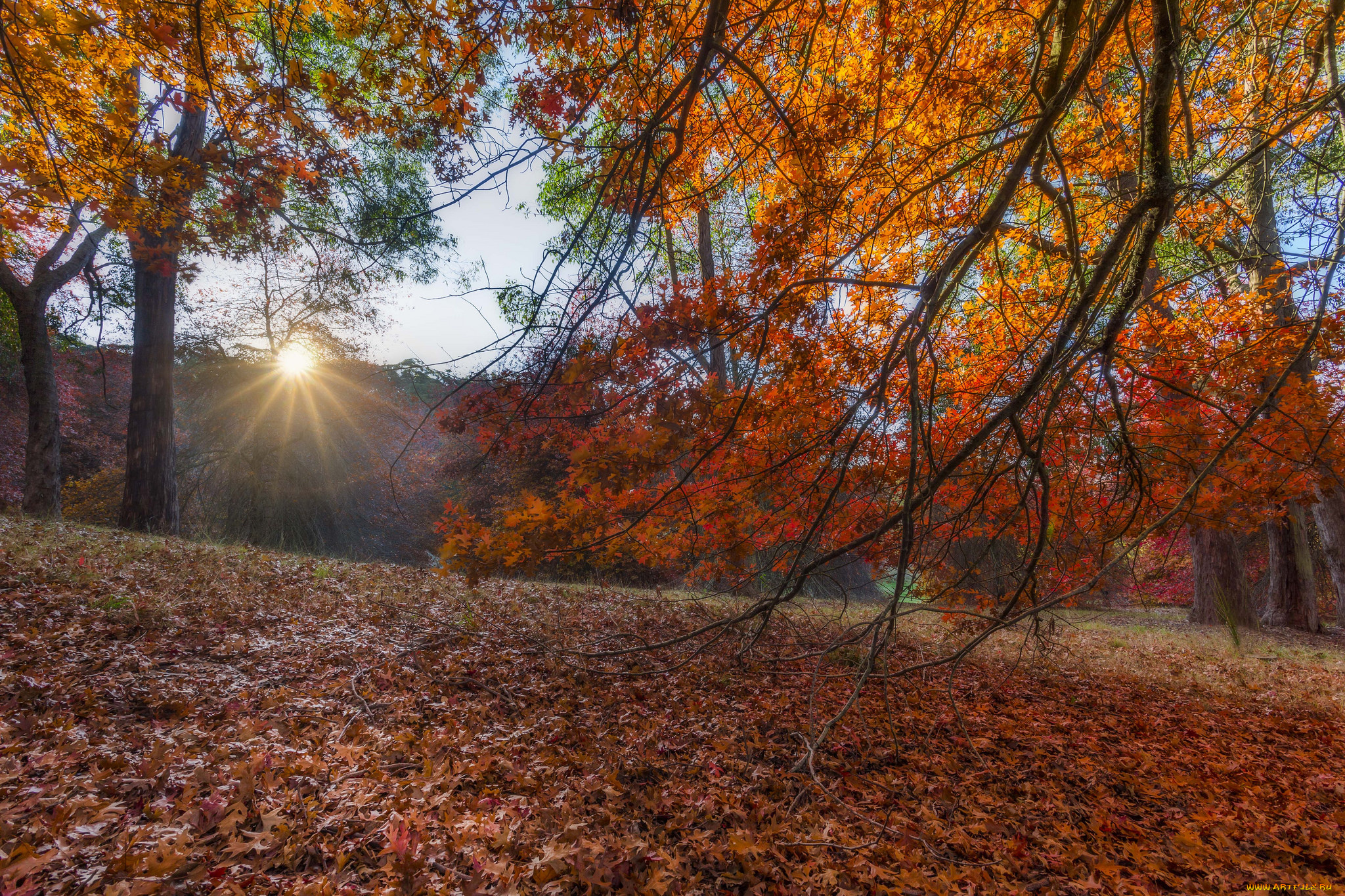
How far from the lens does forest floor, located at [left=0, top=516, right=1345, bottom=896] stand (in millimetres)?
1848

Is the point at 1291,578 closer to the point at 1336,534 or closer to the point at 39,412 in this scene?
Result: the point at 1336,534

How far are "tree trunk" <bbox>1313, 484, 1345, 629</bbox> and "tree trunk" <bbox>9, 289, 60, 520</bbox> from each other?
18.3 metres

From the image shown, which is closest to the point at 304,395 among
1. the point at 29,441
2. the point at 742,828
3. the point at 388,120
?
the point at 29,441

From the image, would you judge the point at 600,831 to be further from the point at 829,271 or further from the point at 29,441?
the point at 29,441

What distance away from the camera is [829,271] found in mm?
3271

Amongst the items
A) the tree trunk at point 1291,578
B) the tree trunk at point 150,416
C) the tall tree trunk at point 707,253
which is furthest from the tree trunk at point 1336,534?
the tree trunk at point 150,416

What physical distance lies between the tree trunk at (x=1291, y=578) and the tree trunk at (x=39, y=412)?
18.4m

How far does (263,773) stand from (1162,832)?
12.6ft

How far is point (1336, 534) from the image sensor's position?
851 centimetres

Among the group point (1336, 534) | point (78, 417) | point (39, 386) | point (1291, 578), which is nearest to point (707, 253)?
point (39, 386)

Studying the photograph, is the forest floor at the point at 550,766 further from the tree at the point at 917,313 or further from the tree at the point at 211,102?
the tree at the point at 211,102

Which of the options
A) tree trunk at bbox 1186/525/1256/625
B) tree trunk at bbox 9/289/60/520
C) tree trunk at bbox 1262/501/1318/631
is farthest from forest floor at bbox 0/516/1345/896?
tree trunk at bbox 1262/501/1318/631

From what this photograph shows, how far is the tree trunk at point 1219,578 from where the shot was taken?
908 cm

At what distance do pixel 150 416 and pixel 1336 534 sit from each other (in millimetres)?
17727
